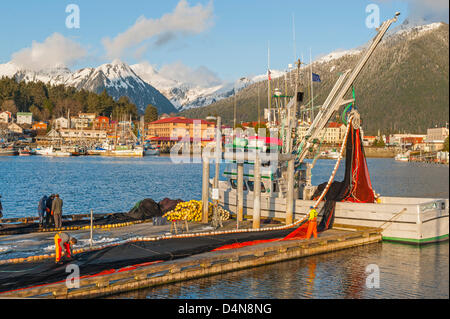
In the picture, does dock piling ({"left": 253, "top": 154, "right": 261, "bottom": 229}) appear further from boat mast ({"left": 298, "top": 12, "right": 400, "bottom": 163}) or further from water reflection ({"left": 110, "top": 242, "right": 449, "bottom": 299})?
boat mast ({"left": 298, "top": 12, "right": 400, "bottom": 163})

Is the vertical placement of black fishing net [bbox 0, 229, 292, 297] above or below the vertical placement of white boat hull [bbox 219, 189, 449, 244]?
below

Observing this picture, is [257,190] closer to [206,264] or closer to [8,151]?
[206,264]

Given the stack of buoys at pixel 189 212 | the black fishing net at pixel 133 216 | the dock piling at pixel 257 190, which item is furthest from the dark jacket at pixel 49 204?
the dock piling at pixel 257 190

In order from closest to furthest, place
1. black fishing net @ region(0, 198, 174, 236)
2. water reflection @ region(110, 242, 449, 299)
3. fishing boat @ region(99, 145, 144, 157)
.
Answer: water reflection @ region(110, 242, 449, 299) → black fishing net @ region(0, 198, 174, 236) → fishing boat @ region(99, 145, 144, 157)

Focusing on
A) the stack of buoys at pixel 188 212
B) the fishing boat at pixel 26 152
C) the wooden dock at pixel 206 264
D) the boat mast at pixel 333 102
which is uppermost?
the boat mast at pixel 333 102

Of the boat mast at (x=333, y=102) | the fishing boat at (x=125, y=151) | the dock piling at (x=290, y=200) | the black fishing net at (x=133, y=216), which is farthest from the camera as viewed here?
the fishing boat at (x=125, y=151)

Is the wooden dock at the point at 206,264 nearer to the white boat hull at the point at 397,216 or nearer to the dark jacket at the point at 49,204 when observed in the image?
the white boat hull at the point at 397,216

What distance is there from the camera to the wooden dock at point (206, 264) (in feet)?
45.8

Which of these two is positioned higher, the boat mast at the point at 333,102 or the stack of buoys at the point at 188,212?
the boat mast at the point at 333,102

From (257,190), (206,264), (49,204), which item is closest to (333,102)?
(257,190)

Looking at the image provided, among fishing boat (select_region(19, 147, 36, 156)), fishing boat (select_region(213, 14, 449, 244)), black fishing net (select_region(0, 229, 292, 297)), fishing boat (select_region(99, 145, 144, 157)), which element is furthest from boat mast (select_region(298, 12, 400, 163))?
fishing boat (select_region(19, 147, 36, 156))

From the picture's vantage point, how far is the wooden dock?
14.0 meters

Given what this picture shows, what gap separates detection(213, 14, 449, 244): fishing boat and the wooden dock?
97cm
